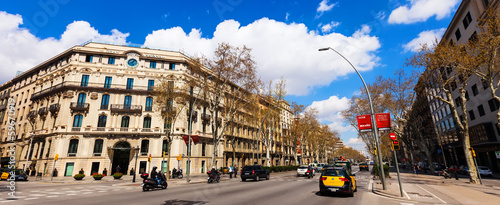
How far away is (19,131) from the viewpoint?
142 ft

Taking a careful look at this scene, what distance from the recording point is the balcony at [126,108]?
36219 millimetres

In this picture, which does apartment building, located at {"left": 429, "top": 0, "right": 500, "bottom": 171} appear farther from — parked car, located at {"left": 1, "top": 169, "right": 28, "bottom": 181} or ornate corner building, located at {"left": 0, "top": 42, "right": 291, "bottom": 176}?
parked car, located at {"left": 1, "top": 169, "right": 28, "bottom": 181}

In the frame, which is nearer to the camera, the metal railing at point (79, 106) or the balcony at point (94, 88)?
the metal railing at point (79, 106)

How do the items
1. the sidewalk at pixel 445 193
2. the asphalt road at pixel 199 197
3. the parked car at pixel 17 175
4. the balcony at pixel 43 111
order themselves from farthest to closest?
the balcony at pixel 43 111 → the parked car at pixel 17 175 → the sidewalk at pixel 445 193 → the asphalt road at pixel 199 197

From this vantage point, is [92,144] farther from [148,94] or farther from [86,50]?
[86,50]

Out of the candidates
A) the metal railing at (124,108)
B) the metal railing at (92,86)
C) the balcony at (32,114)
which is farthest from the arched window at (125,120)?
the balcony at (32,114)

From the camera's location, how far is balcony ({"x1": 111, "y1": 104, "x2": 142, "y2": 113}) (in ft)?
119

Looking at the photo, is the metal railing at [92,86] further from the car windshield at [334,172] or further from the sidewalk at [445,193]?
the sidewalk at [445,193]

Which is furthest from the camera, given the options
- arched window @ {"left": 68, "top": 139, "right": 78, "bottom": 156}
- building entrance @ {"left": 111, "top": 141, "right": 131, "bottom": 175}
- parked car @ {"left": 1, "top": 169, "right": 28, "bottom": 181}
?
building entrance @ {"left": 111, "top": 141, "right": 131, "bottom": 175}

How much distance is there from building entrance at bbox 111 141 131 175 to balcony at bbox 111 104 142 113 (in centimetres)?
508

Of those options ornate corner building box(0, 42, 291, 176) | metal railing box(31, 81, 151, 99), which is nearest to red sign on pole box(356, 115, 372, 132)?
ornate corner building box(0, 42, 291, 176)

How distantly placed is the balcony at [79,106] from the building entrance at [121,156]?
23.9ft

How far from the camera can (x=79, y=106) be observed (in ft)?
115

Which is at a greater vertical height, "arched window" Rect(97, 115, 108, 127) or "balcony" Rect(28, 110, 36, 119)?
"balcony" Rect(28, 110, 36, 119)
